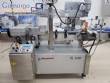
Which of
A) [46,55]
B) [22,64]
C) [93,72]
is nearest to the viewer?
[22,64]

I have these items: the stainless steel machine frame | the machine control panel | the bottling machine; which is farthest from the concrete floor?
the machine control panel

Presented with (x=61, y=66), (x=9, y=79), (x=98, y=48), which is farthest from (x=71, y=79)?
(x=98, y=48)

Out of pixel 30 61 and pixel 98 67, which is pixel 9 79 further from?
pixel 98 67

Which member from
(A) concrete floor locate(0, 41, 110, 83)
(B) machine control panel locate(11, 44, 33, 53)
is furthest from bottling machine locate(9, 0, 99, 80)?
(A) concrete floor locate(0, 41, 110, 83)

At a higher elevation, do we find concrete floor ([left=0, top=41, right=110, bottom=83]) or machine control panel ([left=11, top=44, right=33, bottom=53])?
machine control panel ([left=11, top=44, right=33, bottom=53])

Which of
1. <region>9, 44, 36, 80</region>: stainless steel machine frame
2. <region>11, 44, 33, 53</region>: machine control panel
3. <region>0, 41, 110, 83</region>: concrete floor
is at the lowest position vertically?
<region>0, 41, 110, 83</region>: concrete floor

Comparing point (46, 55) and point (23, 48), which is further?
point (46, 55)

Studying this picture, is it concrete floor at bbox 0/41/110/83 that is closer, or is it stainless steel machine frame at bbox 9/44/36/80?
stainless steel machine frame at bbox 9/44/36/80

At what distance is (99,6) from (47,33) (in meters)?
2.74

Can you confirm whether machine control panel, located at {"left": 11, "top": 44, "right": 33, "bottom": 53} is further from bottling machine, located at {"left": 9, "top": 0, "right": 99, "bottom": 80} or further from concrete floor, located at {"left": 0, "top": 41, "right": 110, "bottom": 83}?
concrete floor, located at {"left": 0, "top": 41, "right": 110, "bottom": 83}

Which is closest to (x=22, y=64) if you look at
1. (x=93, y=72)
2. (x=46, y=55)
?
(x=46, y=55)

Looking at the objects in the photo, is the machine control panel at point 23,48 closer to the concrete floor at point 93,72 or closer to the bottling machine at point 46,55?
the bottling machine at point 46,55

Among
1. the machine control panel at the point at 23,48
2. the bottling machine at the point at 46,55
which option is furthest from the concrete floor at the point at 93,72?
the machine control panel at the point at 23,48

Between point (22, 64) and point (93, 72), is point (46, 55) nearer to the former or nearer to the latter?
point (22, 64)
